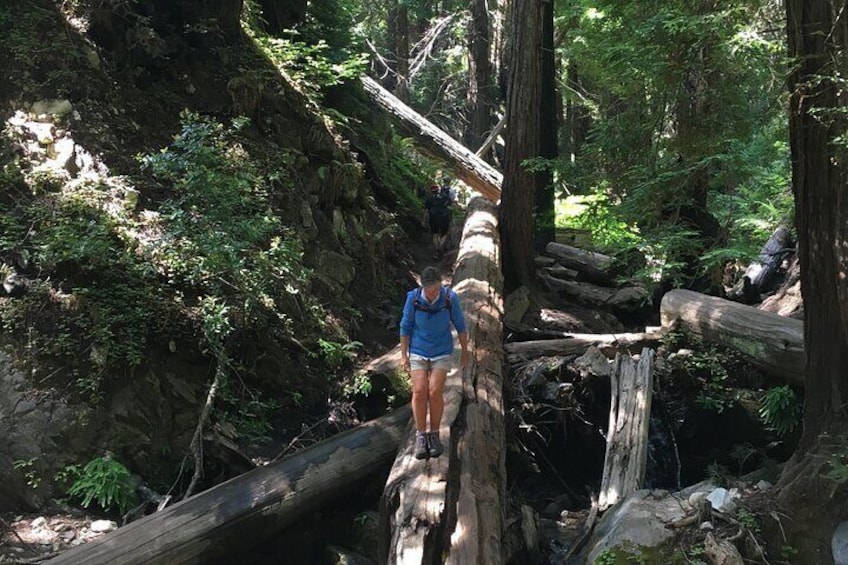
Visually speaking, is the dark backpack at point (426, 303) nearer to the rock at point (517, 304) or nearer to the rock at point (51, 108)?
the rock at point (517, 304)

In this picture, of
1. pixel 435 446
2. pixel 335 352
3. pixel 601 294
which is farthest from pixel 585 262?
pixel 435 446

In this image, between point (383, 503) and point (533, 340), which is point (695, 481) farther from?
point (383, 503)

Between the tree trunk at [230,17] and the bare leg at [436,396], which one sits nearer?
the bare leg at [436,396]

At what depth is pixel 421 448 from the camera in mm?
5750

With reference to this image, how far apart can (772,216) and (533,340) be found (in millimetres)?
5829

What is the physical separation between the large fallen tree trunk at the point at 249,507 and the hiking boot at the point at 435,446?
105cm

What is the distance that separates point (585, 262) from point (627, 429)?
6198mm

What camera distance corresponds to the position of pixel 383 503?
5414 mm

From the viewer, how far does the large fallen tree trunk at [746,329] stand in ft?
25.3

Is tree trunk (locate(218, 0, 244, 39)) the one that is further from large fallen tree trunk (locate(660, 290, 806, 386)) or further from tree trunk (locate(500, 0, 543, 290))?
large fallen tree trunk (locate(660, 290, 806, 386))

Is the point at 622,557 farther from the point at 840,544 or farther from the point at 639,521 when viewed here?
the point at 840,544

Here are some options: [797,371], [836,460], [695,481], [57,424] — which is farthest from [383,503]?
[797,371]

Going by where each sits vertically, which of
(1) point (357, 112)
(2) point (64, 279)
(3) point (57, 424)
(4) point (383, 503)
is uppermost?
(1) point (357, 112)

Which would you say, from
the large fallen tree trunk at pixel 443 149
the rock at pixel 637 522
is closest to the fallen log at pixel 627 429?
the rock at pixel 637 522
